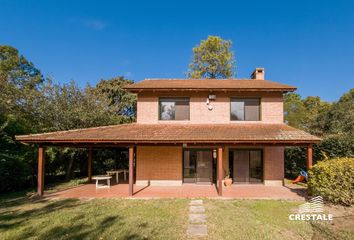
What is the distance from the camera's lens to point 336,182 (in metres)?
8.62

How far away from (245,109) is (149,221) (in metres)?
10.0

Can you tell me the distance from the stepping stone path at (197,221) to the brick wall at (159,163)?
4524 mm

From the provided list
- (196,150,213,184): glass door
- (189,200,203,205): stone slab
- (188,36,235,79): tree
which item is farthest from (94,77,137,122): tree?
(189,200,203,205): stone slab

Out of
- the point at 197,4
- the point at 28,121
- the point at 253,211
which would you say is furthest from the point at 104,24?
the point at 253,211

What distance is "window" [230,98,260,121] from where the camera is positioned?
14.2 m

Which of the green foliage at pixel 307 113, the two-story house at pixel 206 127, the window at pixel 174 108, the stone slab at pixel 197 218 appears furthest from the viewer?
the green foliage at pixel 307 113

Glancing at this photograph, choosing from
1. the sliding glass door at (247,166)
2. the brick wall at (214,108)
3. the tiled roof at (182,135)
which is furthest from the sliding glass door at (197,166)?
the brick wall at (214,108)

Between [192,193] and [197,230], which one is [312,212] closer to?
[197,230]

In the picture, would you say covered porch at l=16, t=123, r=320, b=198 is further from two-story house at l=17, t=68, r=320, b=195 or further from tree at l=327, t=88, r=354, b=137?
tree at l=327, t=88, r=354, b=137

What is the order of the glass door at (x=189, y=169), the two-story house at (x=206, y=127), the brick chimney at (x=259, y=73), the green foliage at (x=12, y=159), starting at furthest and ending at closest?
the brick chimney at (x=259, y=73) < the glass door at (x=189, y=169) < the two-story house at (x=206, y=127) < the green foliage at (x=12, y=159)

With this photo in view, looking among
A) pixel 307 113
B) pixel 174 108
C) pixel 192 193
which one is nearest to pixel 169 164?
pixel 192 193

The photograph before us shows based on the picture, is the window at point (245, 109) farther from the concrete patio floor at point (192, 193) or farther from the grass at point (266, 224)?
the grass at point (266, 224)

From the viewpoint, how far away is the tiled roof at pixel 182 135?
10.4 m

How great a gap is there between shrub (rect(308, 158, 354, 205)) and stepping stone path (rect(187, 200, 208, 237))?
5229 mm
